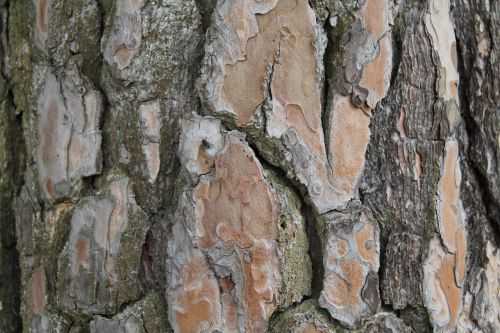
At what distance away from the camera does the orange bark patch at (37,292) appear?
1.11m

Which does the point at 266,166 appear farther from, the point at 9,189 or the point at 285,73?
the point at 9,189

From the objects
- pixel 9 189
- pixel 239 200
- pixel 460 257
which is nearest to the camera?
pixel 239 200

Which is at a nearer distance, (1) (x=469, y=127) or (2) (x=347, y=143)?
(2) (x=347, y=143)

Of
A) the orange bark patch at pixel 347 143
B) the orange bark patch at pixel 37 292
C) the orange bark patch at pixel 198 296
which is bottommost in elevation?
the orange bark patch at pixel 37 292

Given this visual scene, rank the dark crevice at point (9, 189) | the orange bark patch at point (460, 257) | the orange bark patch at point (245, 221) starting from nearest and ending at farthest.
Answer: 1. the orange bark patch at point (245, 221)
2. the orange bark patch at point (460, 257)
3. the dark crevice at point (9, 189)

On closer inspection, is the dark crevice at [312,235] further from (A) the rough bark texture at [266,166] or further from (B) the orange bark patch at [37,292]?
(B) the orange bark patch at [37,292]

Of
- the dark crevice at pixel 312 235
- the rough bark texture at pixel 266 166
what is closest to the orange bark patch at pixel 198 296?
the rough bark texture at pixel 266 166

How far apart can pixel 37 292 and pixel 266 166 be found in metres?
0.48

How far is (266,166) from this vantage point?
0.98 meters

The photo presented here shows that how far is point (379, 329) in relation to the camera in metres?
1.00

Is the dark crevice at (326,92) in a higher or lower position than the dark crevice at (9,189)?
higher

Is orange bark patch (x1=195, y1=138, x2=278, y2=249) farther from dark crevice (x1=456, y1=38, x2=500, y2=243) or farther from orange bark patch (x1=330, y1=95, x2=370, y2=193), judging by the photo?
dark crevice (x1=456, y1=38, x2=500, y2=243)

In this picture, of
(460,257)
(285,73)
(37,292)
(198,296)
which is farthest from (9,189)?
(460,257)

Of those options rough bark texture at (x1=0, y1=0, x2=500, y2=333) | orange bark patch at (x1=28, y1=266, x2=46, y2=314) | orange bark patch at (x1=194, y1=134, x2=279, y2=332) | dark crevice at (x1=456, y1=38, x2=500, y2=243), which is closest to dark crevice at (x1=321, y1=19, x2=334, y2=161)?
rough bark texture at (x1=0, y1=0, x2=500, y2=333)
